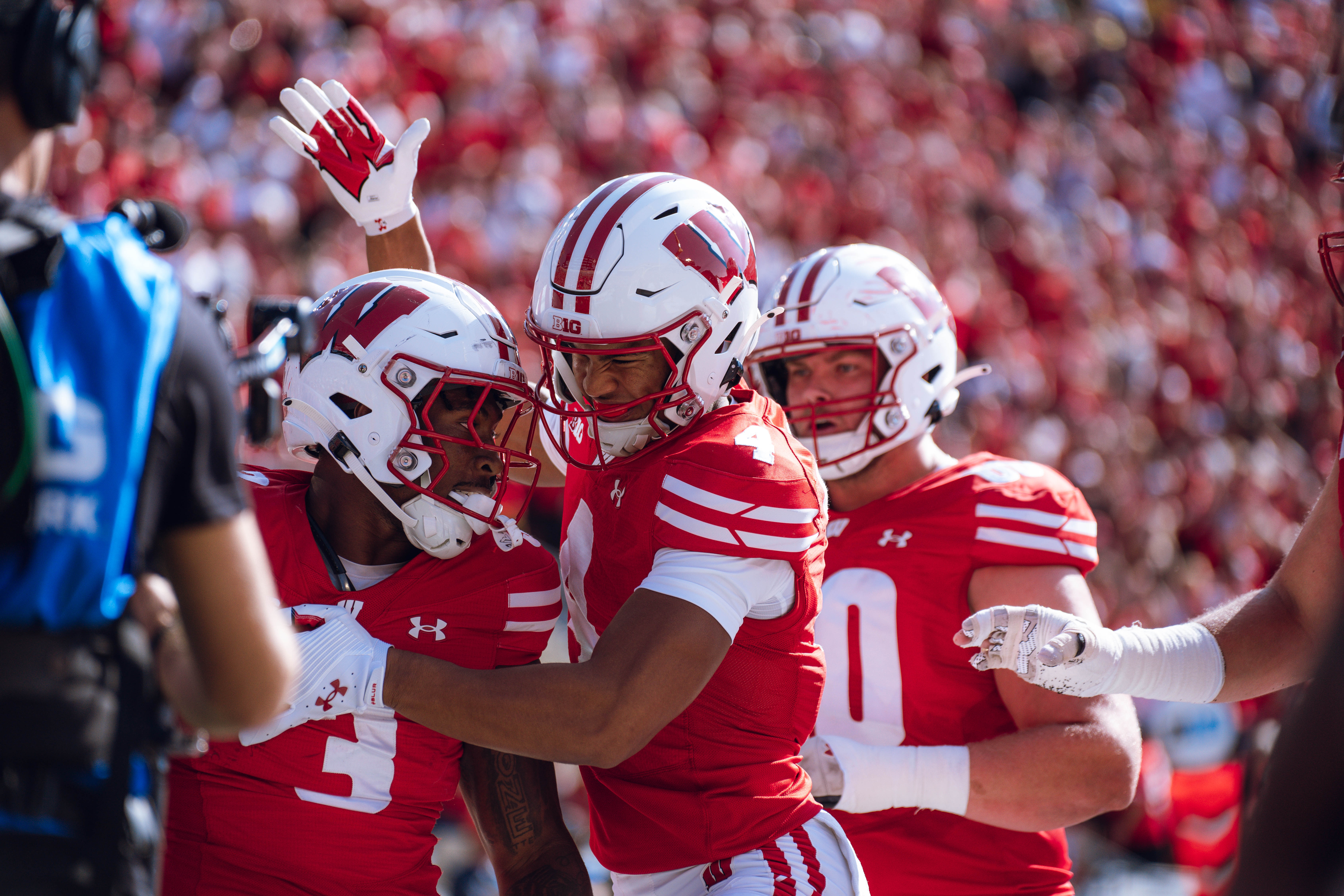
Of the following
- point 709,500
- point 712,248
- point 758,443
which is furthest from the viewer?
point 712,248

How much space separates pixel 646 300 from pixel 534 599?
62 centimetres

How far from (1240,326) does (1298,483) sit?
2305 mm

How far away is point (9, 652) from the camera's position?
1.48 m

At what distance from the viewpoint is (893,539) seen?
10.1 feet

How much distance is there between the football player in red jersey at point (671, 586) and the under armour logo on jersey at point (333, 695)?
1.0 inches

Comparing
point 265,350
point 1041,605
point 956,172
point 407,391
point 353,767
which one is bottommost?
point 956,172

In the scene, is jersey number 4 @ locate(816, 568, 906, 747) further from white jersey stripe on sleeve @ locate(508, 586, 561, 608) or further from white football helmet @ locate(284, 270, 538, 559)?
white football helmet @ locate(284, 270, 538, 559)

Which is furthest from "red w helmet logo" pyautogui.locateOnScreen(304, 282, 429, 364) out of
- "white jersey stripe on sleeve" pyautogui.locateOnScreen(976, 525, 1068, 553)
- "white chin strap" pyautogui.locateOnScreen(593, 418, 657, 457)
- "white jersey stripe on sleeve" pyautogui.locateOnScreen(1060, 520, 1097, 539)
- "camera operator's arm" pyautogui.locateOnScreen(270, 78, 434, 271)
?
"white jersey stripe on sleeve" pyautogui.locateOnScreen(1060, 520, 1097, 539)

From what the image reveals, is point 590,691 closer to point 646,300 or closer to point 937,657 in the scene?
point 646,300

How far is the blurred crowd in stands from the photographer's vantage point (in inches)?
365

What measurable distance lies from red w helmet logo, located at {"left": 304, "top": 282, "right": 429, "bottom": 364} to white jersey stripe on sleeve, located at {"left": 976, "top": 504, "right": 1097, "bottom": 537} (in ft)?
4.46

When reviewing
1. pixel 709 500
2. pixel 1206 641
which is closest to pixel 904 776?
pixel 1206 641

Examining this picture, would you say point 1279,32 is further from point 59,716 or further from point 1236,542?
point 59,716

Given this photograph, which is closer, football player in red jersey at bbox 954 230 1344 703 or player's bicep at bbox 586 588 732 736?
player's bicep at bbox 586 588 732 736
